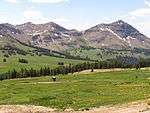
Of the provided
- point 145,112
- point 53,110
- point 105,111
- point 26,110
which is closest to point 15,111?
point 26,110

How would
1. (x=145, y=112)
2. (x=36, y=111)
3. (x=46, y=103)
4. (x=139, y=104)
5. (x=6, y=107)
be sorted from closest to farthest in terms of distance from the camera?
(x=145, y=112) → (x=139, y=104) → (x=36, y=111) → (x=6, y=107) → (x=46, y=103)

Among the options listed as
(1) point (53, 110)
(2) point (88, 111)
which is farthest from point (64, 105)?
(2) point (88, 111)

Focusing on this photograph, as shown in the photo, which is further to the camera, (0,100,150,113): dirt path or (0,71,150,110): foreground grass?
(0,71,150,110): foreground grass

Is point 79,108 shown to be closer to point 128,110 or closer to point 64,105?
point 64,105

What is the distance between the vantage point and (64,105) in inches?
2889

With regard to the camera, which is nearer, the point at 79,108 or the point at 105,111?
the point at 105,111

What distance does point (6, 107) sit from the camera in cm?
7188

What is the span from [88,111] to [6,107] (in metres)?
17.5

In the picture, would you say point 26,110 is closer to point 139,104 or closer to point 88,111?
point 88,111

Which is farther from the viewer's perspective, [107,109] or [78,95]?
[78,95]

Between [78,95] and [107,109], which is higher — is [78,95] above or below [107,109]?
above

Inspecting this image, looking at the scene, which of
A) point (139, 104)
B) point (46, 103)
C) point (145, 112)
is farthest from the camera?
point (46, 103)

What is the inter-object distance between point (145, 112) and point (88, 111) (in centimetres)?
1228

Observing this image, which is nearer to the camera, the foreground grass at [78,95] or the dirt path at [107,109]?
the dirt path at [107,109]
